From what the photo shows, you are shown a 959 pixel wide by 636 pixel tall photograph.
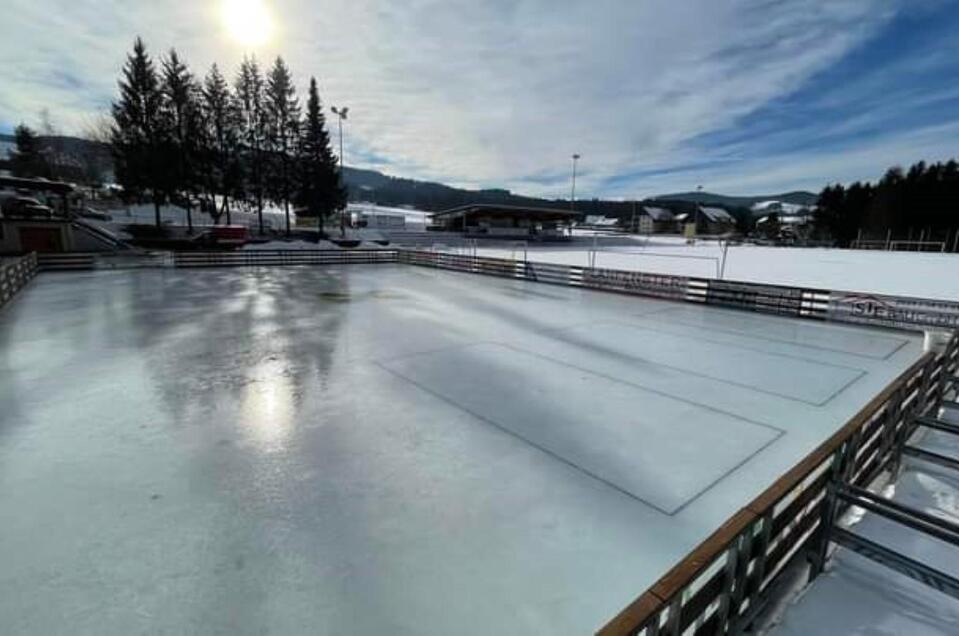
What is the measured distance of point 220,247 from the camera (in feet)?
82.8

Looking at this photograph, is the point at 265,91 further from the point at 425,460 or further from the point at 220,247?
the point at 425,460

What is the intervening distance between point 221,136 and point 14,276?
890 inches

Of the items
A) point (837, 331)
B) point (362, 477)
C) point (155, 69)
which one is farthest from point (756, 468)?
point (155, 69)

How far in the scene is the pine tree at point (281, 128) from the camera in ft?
106

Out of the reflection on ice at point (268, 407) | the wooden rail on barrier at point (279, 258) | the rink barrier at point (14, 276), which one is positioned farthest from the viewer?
the wooden rail on barrier at point (279, 258)

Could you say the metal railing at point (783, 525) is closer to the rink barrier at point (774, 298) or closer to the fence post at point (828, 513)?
the fence post at point (828, 513)

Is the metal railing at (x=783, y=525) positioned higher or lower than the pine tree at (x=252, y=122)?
lower

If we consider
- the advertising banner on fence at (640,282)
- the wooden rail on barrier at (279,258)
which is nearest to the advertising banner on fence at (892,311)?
the advertising banner on fence at (640,282)

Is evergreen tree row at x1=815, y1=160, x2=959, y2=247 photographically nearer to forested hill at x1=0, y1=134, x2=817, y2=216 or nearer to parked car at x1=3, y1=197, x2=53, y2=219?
forested hill at x1=0, y1=134, x2=817, y2=216

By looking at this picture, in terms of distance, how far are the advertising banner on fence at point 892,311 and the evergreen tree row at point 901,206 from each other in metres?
49.5

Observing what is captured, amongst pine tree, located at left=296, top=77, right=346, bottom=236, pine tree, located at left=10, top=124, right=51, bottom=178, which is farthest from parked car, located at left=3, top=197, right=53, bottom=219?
pine tree, located at left=10, top=124, right=51, bottom=178

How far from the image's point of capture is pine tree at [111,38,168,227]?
26609mm

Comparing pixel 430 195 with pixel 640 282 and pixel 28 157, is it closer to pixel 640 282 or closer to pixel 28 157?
pixel 28 157

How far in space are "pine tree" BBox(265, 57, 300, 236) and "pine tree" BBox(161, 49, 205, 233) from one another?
4.60 metres
